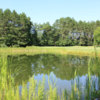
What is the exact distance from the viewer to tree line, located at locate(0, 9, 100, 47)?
3514cm

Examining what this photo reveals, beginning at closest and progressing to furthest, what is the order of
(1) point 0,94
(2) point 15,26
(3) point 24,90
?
(3) point 24,90 → (1) point 0,94 → (2) point 15,26

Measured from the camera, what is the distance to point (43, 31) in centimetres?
4819

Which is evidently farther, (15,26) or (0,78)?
(15,26)

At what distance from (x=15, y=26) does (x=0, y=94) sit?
34.9m

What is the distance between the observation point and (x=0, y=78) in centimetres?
318

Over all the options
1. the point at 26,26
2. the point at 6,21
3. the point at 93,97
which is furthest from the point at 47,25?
the point at 93,97

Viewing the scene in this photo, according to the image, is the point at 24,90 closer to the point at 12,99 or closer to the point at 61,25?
the point at 12,99

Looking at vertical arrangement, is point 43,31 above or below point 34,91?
Result: above

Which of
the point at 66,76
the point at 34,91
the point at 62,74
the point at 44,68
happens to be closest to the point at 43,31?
the point at 44,68

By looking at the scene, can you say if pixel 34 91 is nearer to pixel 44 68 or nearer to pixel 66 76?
pixel 66 76

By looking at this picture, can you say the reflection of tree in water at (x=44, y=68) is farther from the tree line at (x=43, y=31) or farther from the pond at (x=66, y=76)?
the tree line at (x=43, y=31)

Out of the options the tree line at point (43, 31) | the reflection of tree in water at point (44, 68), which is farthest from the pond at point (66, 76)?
the tree line at point (43, 31)

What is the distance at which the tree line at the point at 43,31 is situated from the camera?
35141 millimetres

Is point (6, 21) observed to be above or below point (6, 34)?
above
